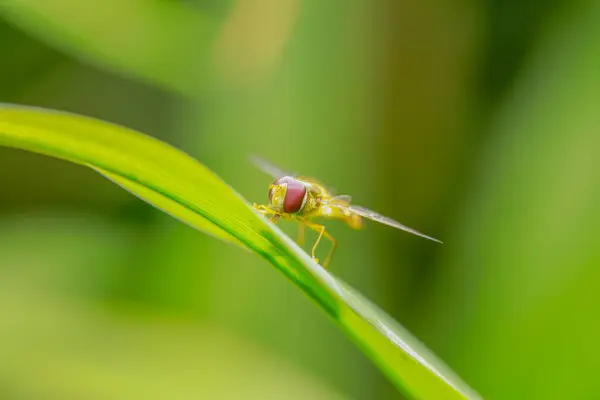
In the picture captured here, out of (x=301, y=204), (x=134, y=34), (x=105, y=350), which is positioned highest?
(x=134, y=34)

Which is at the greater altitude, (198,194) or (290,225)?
(198,194)

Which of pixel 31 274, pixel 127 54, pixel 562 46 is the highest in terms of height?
pixel 562 46

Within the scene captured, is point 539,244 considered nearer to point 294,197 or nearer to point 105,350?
point 294,197

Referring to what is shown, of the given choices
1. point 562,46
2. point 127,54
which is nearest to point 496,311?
point 562,46

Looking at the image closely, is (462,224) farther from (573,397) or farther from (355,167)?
(573,397)

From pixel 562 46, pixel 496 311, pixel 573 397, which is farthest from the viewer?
pixel 562 46

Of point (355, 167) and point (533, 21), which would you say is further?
point (533, 21)

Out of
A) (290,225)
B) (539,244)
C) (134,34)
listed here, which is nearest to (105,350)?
(290,225)
